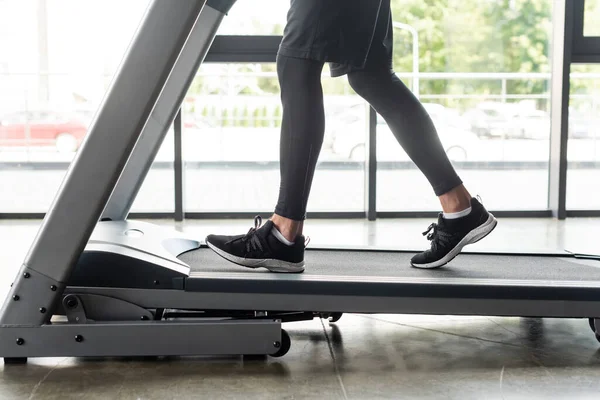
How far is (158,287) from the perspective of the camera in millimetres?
1727

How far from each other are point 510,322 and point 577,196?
9.56 ft

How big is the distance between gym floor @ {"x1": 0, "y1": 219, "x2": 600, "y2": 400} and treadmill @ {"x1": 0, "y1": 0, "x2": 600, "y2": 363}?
52mm

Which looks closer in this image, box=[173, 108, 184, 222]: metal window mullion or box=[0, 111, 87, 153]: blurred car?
box=[173, 108, 184, 222]: metal window mullion

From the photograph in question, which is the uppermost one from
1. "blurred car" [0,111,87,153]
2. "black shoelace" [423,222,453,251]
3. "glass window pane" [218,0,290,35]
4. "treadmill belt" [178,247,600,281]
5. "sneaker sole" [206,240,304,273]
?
"glass window pane" [218,0,290,35]

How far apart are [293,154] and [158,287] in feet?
1.39

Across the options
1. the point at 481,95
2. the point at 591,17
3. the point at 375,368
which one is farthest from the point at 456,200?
the point at 591,17

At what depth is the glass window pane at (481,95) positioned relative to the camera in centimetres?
458

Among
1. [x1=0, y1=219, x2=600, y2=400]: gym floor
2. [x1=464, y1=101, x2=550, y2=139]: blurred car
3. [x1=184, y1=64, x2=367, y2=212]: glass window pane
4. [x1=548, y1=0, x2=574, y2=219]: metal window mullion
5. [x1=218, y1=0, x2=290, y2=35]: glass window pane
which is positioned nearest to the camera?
[x1=0, y1=219, x2=600, y2=400]: gym floor

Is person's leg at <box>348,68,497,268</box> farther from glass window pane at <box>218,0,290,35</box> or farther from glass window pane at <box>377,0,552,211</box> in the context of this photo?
glass window pane at <box>377,0,552,211</box>

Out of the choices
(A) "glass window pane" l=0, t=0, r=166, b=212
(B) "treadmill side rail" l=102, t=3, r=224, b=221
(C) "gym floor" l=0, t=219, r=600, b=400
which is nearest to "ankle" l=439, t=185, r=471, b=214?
(C) "gym floor" l=0, t=219, r=600, b=400

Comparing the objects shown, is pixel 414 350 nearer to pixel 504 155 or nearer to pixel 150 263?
pixel 150 263

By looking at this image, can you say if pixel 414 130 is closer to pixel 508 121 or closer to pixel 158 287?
pixel 158 287

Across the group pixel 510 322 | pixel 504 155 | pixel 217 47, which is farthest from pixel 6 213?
pixel 510 322

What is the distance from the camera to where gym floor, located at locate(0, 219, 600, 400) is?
1473 millimetres
